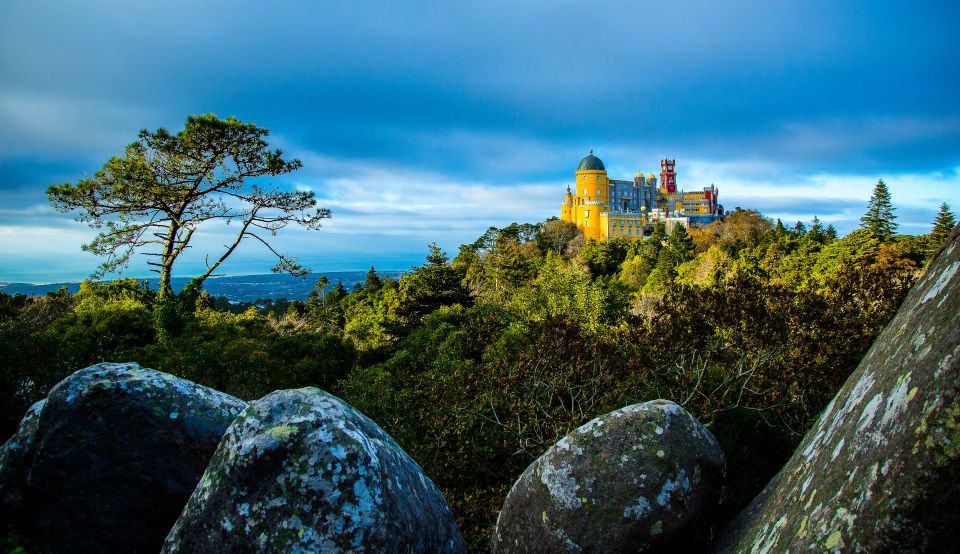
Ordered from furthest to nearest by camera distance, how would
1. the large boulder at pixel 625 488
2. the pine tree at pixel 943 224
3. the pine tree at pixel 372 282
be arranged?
the pine tree at pixel 372 282 → the pine tree at pixel 943 224 → the large boulder at pixel 625 488

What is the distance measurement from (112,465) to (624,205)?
111m

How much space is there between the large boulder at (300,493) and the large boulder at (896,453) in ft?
9.44

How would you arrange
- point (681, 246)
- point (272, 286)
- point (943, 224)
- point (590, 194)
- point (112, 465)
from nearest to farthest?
point (112, 465) < point (943, 224) < point (681, 246) < point (272, 286) < point (590, 194)

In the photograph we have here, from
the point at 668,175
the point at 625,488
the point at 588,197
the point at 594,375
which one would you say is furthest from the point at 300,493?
the point at 668,175

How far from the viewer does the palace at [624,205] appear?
88.3 meters

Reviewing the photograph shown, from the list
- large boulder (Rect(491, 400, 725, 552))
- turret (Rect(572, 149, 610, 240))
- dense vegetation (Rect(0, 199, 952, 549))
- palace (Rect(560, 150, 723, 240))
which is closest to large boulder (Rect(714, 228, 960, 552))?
large boulder (Rect(491, 400, 725, 552))

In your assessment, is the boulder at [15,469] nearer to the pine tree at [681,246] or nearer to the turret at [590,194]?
Answer: the pine tree at [681,246]

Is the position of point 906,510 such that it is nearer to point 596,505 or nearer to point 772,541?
point 772,541

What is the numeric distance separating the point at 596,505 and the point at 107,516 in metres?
5.56

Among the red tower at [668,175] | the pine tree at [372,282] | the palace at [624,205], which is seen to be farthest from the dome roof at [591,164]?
the pine tree at [372,282]

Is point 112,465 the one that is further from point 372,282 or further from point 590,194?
point 590,194

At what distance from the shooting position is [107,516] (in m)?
6.01

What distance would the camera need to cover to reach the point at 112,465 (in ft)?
19.5

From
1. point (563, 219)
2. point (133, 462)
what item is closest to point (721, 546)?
point (133, 462)
